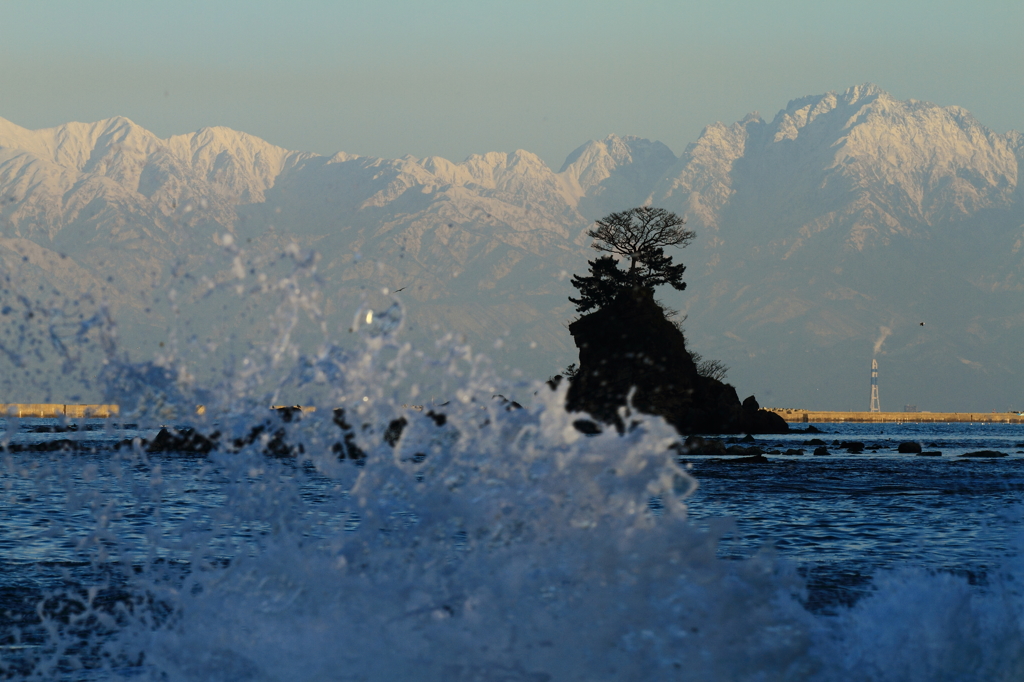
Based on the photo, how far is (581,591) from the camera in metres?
9.84

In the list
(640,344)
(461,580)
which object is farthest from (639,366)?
(461,580)

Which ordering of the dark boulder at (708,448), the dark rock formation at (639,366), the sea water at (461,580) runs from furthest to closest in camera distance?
the dark rock formation at (639,366), the dark boulder at (708,448), the sea water at (461,580)

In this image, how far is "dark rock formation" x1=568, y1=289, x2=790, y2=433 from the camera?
73.2m

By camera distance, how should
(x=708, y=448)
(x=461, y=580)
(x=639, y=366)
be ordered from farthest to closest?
(x=639, y=366) < (x=708, y=448) < (x=461, y=580)

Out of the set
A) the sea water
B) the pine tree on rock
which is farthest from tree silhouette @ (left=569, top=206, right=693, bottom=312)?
the sea water

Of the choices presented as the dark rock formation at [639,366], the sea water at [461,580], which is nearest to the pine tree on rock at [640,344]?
Result: the dark rock formation at [639,366]

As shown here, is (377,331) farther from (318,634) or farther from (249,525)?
(249,525)

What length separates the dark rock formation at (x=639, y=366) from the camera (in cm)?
7325

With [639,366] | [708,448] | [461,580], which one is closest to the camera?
[461,580]

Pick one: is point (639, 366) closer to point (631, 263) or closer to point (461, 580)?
point (631, 263)

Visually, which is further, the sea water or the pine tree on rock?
the pine tree on rock

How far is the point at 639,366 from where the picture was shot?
76.1 meters

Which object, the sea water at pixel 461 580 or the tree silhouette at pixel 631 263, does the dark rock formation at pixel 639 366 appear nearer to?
the tree silhouette at pixel 631 263

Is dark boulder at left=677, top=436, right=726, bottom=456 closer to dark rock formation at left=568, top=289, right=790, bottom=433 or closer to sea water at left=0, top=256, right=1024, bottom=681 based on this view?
dark rock formation at left=568, top=289, right=790, bottom=433
